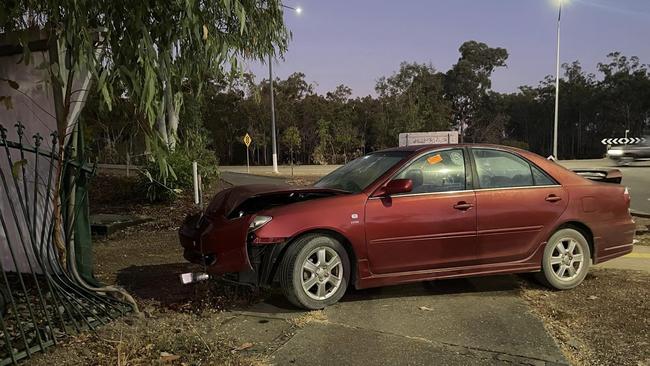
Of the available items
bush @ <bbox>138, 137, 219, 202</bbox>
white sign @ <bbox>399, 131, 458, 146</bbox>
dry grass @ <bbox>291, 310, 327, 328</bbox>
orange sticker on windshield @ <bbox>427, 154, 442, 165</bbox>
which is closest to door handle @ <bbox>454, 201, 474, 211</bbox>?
orange sticker on windshield @ <bbox>427, 154, 442, 165</bbox>

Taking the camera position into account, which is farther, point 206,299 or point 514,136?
point 514,136

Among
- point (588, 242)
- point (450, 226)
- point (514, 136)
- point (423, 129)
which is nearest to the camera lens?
point (450, 226)

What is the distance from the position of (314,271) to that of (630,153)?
31.5 meters

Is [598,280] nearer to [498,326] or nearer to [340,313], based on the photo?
[498,326]

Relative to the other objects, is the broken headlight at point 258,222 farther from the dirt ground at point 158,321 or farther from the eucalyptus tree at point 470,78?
the eucalyptus tree at point 470,78

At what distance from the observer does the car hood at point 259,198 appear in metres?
5.25

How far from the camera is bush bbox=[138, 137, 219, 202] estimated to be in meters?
13.4

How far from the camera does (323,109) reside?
5625 centimetres

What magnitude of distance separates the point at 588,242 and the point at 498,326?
1914 mm

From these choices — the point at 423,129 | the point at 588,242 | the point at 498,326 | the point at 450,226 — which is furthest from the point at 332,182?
the point at 423,129

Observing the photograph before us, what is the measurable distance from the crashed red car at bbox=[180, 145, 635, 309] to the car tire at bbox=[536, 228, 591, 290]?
1 cm

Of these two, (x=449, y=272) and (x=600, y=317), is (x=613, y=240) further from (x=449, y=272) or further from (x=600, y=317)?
(x=449, y=272)

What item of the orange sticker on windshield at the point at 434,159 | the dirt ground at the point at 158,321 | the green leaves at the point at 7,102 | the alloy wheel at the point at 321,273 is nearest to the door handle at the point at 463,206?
the orange sticker on windshield at the point at 434,159

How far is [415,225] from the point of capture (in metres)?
5.31
